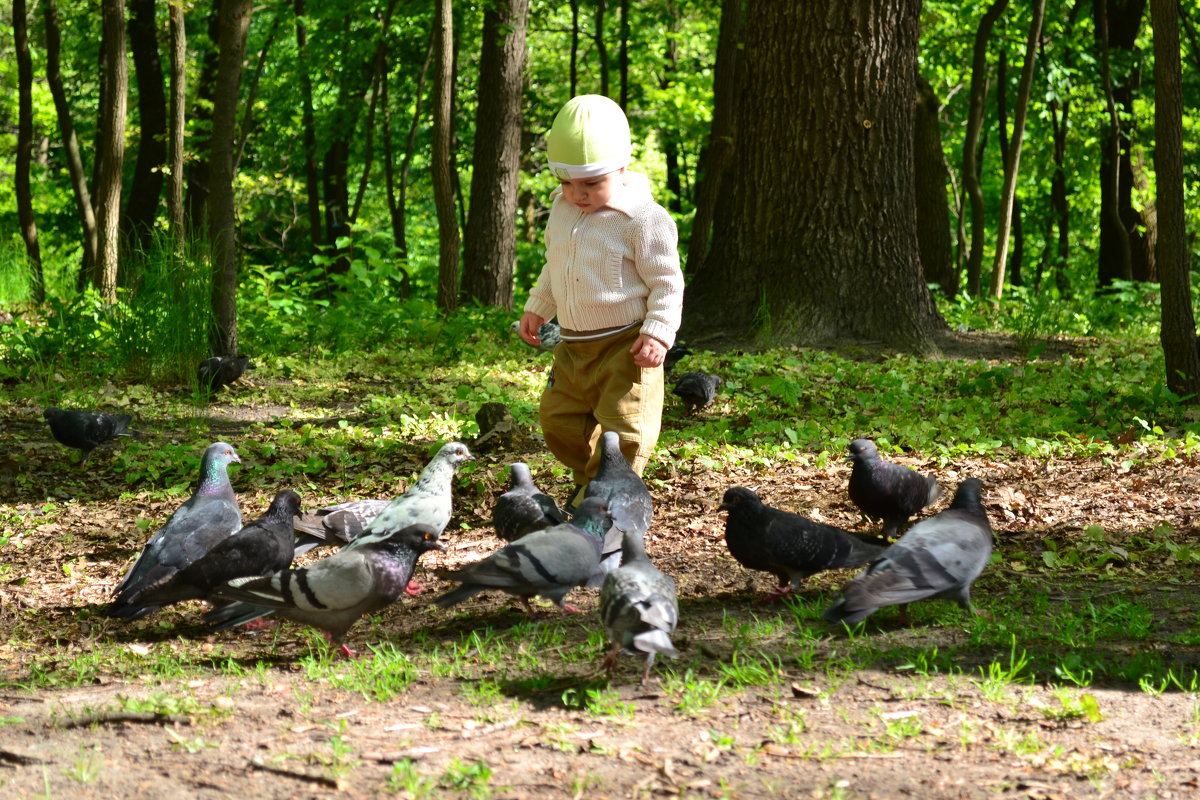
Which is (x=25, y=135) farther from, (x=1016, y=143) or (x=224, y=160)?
(x=1016, y=143)

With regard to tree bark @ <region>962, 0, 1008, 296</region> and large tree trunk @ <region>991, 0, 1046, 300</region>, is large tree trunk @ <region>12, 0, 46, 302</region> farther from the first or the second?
large tree trunk @ <region>991, 0, 1046, 300</region>

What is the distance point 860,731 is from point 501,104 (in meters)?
13.0

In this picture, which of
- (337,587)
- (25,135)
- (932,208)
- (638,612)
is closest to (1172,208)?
(638,612)

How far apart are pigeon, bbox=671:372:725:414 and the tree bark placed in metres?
10.9

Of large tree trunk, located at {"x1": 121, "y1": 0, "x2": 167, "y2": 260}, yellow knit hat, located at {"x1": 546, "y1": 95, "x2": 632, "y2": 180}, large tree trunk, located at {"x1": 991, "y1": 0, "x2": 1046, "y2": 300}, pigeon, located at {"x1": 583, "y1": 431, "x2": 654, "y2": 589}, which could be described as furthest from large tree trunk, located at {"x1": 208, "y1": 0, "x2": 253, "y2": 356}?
large tree trunk, located at {"x1": 991, "y1": 0, "x2": 1046, "y2": 300}

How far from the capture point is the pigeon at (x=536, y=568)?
4.64 meters

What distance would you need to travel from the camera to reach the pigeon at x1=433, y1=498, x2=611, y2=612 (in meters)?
4.64

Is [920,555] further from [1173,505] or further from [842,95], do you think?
[842,95]

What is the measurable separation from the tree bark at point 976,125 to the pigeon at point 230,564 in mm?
15227

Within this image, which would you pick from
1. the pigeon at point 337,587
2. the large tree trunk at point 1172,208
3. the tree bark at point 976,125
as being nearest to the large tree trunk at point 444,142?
the large tree trunk at point 1172,208

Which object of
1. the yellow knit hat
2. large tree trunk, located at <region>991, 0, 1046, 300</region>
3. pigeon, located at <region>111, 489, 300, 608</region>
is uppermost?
large tree trunk, located at <region>991, 0, 1046, 300</region>

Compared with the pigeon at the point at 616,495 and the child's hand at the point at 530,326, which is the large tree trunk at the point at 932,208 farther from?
the pigeon at the point at 616,495

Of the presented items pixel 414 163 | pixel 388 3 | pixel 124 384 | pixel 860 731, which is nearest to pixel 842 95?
pixel 124 384

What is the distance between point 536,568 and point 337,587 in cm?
82
